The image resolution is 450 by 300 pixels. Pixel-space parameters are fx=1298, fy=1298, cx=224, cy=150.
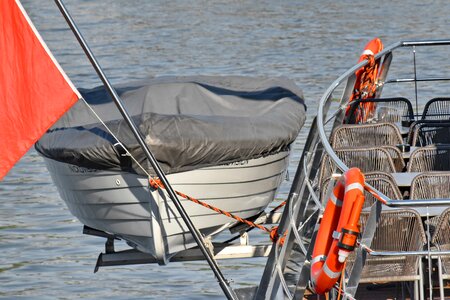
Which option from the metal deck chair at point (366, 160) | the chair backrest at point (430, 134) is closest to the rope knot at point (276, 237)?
the metal deck chair at point (366, 160)

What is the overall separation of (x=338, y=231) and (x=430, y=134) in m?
4.98

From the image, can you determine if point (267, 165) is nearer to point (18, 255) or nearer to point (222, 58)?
point (18, 255)

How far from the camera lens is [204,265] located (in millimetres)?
16344

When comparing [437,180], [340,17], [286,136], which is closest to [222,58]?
[340,17]

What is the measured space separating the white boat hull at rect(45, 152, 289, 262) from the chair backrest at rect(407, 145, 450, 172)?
4.59 feet

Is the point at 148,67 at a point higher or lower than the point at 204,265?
lower

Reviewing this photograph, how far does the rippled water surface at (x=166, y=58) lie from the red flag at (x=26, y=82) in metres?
6.26

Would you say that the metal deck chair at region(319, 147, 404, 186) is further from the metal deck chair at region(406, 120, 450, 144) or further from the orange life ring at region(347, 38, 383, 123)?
the orange life ring at region(347, 38, 383, 123)

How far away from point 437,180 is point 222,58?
2179 cm

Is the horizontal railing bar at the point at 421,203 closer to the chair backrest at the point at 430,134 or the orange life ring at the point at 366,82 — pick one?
the chair backrest at the point at 430,134

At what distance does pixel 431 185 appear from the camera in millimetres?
9297

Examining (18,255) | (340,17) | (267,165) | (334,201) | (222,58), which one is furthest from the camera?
(340,17)

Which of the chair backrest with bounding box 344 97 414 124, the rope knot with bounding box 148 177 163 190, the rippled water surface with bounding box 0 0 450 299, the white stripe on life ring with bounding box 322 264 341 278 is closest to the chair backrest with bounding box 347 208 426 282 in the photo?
the white stripe on life ring with bounding box 322 264 341 278

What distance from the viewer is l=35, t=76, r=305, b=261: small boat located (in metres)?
10.3
